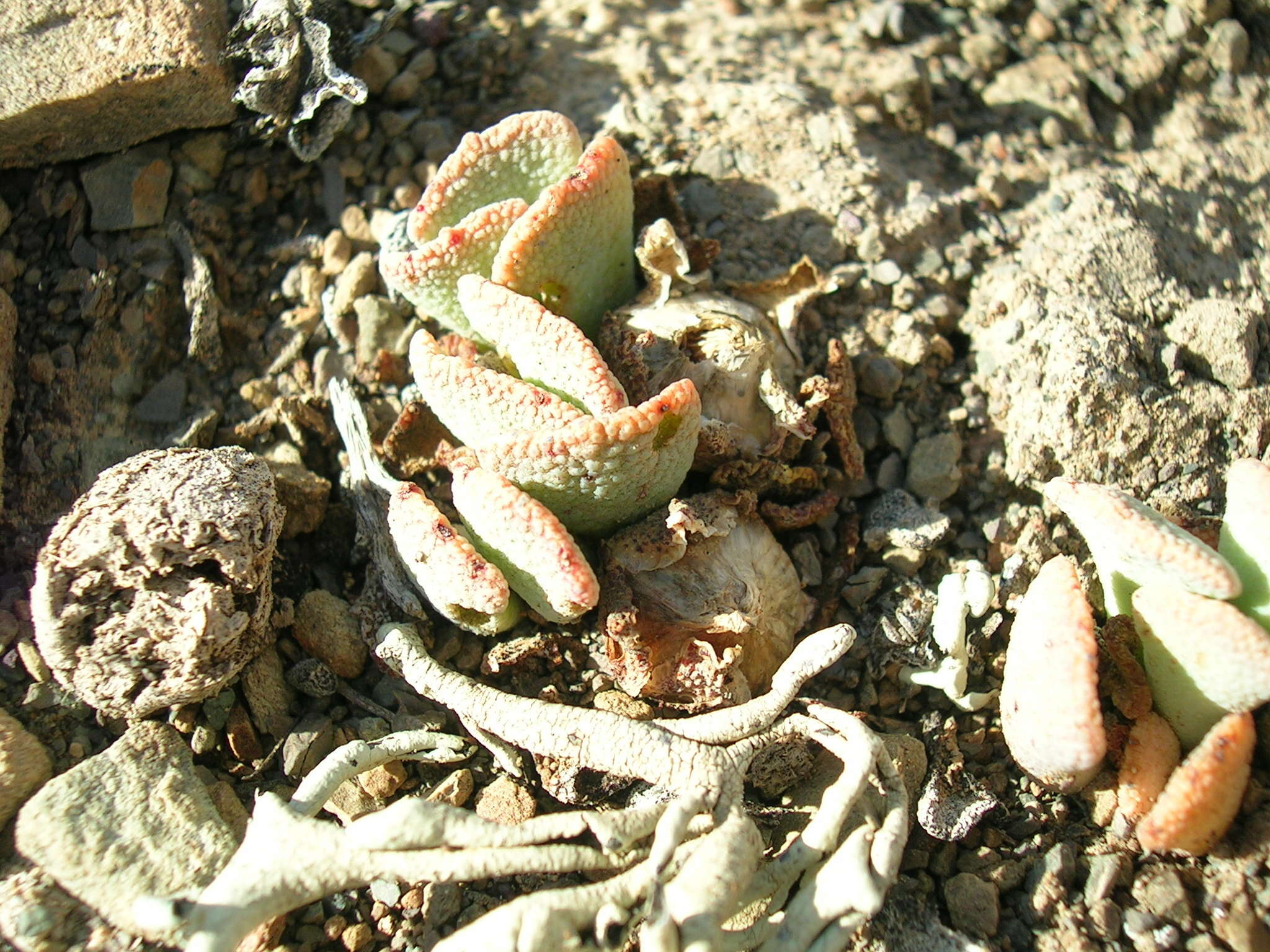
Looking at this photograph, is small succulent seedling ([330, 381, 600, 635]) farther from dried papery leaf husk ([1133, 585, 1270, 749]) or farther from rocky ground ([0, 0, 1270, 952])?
dried papery leaf husk ([1133, 585, 1270, 749])

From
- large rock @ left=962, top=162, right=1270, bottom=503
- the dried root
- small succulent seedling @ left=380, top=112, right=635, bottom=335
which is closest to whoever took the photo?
the dried root

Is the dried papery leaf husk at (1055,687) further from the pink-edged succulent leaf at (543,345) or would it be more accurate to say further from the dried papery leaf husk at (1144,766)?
the pink-edged succulent leaf at (543,345)

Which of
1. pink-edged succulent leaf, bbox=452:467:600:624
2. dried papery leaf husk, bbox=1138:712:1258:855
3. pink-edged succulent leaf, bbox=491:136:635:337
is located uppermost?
pink-edged succulent leaf, bbox=491:136:635:337

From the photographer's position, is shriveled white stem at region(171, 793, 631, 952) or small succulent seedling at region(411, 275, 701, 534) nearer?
shriveled white stem at region(171, 793, 631, 952)

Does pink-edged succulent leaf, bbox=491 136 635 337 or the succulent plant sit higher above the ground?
pink-edged succulent leaf, bbox=491 136 635 337

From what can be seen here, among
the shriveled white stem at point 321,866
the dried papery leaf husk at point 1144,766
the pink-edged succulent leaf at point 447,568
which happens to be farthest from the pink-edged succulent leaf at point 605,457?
the dried papery leaf husk at point 1144,766

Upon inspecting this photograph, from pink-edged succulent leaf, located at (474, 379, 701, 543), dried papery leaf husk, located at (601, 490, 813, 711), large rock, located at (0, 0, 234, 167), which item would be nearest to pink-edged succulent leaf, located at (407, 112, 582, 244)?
pink-edged succulent leaf, located at (474, 379, 701, 543)

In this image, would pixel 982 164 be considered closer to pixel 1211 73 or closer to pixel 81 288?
pixel 1211 73

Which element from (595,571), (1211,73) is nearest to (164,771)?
(595,571)
